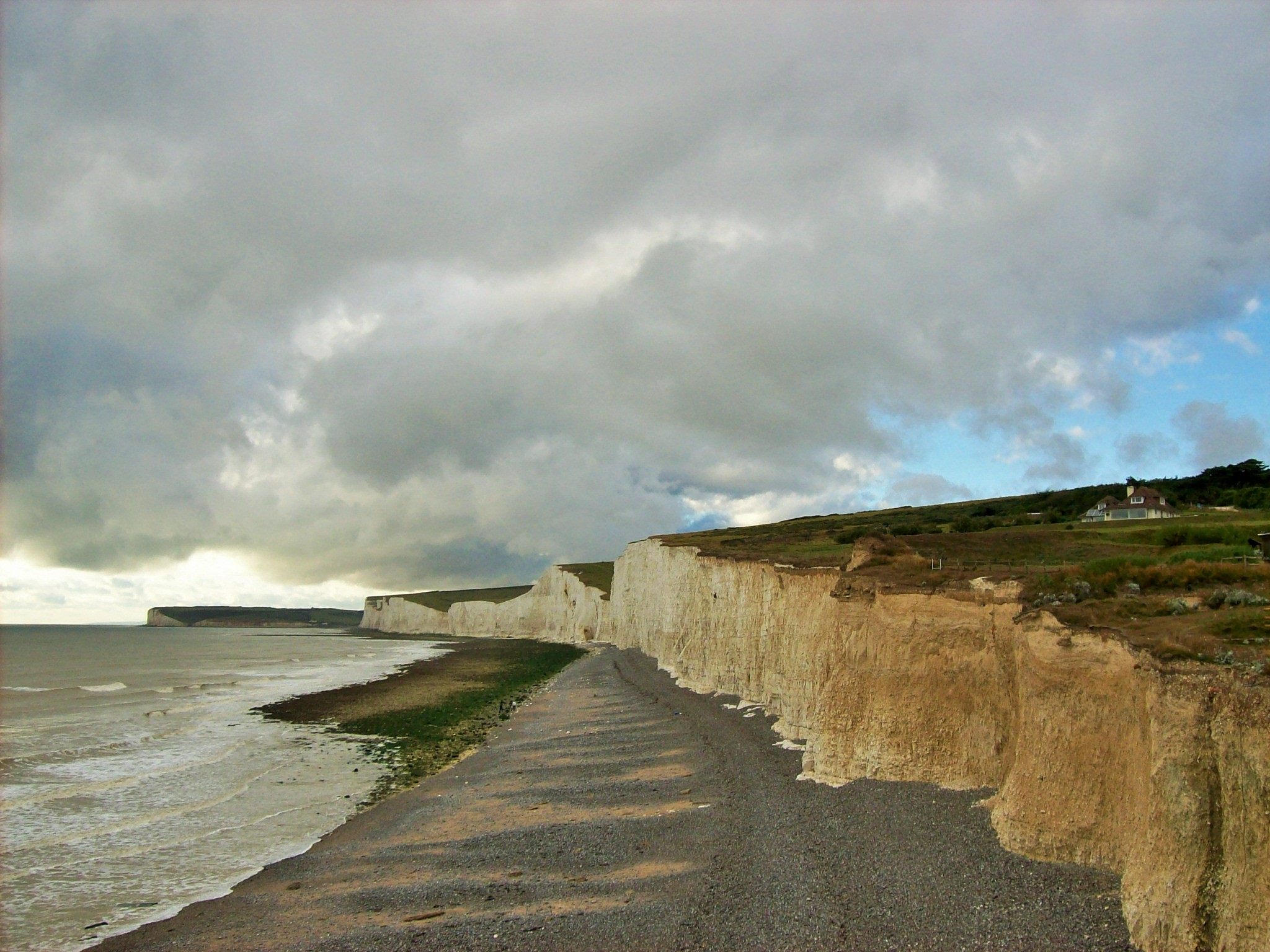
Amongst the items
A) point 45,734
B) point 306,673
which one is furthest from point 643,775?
point 306,673

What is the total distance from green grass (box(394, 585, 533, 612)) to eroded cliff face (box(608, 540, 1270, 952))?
139 meters

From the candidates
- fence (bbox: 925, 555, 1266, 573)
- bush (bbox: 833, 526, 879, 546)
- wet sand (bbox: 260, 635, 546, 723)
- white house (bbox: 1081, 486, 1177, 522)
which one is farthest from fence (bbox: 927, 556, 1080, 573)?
wet sand (bbox: 260, 635, 546, 723)

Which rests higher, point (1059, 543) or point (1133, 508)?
point (1133, 508)

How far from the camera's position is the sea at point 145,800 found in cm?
1311

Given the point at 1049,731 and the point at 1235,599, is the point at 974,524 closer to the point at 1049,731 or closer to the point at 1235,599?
the point at 1235,599

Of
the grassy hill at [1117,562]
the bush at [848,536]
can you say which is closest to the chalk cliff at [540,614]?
the bush at [848,536]

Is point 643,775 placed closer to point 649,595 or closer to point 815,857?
point 815,857

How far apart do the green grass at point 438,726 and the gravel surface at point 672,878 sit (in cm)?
433

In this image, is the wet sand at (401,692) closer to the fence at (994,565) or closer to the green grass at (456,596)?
the fence at (994,565)

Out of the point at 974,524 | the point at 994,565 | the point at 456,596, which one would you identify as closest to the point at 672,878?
the point at 994,565

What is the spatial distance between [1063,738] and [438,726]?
86.7ft

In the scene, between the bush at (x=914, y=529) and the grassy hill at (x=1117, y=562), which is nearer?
the grassy hill at (x=1117, y=562)

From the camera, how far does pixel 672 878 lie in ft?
37.7

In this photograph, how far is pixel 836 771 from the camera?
14.4 meters
